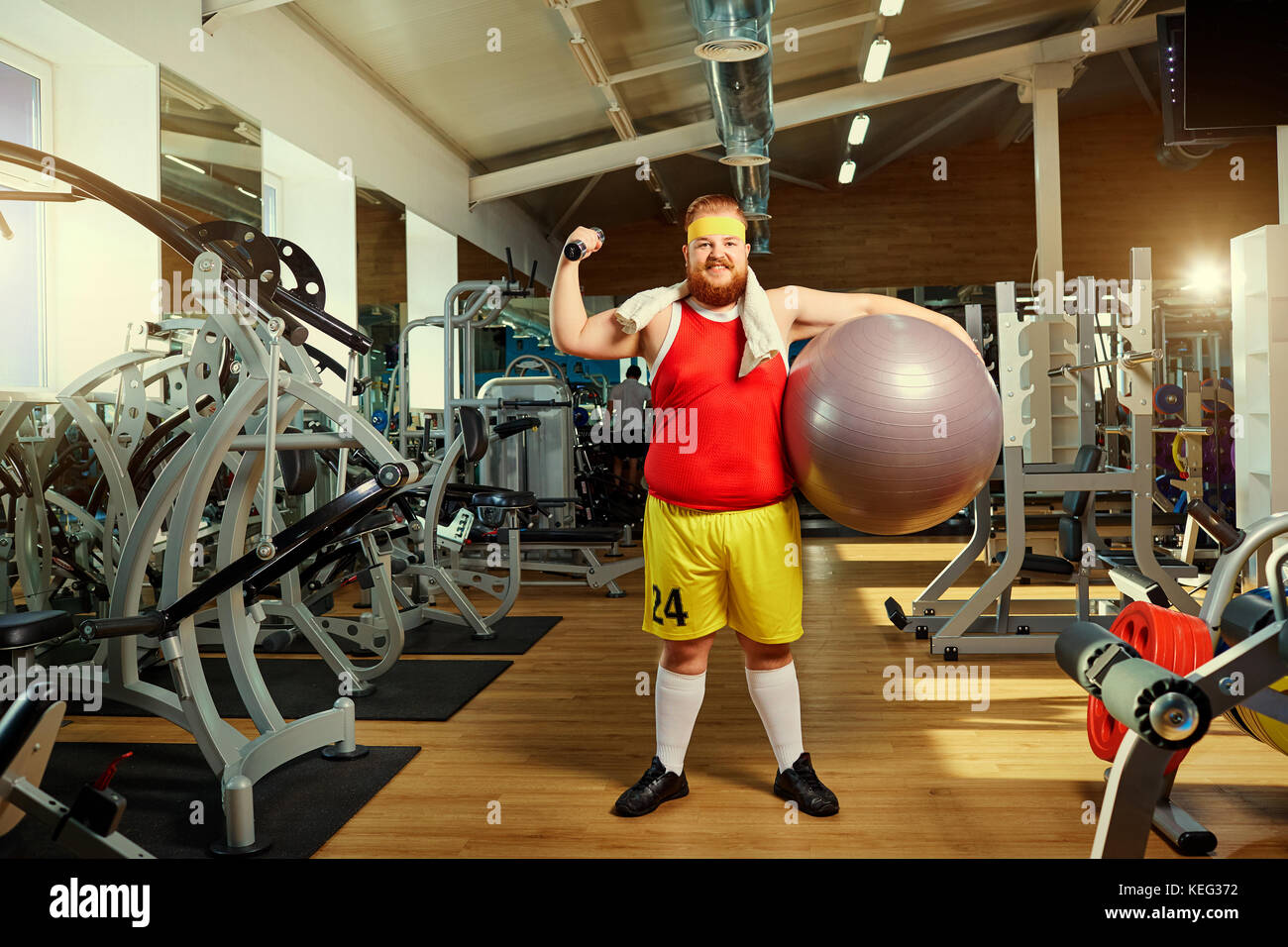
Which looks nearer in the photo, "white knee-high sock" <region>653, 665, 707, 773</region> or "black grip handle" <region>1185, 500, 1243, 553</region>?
"white knee-high sock" <region>653, 665, 707, 773</region>

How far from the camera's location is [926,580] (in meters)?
5.77

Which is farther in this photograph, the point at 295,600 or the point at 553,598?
the point at 553,598

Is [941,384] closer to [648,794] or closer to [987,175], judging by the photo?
[648,794]

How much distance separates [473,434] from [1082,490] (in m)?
2.49

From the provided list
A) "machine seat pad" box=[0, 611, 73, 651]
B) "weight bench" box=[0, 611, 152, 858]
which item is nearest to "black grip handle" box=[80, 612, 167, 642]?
"machine seat pad" box=[0, 611, 73, 651]

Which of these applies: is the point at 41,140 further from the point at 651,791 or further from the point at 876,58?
the point at 876,58

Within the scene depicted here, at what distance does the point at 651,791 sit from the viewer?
2.36 meters

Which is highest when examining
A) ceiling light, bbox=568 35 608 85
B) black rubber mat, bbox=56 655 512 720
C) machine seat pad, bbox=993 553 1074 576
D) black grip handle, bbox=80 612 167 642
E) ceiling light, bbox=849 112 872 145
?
ceiling light, bbox=849 112 872 145

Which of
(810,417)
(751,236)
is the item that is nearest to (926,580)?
(810,417)

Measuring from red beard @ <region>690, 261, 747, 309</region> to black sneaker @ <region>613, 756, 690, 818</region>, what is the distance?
1.12 m

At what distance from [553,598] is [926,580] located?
2179 millimetres

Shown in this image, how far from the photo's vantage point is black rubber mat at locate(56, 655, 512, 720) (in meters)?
3.31

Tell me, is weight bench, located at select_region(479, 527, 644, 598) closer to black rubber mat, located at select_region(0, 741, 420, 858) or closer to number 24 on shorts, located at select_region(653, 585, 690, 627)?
black rubber mat, located at select_region(0, 741, 420, 858)

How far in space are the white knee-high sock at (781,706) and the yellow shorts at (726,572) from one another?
10 cm
